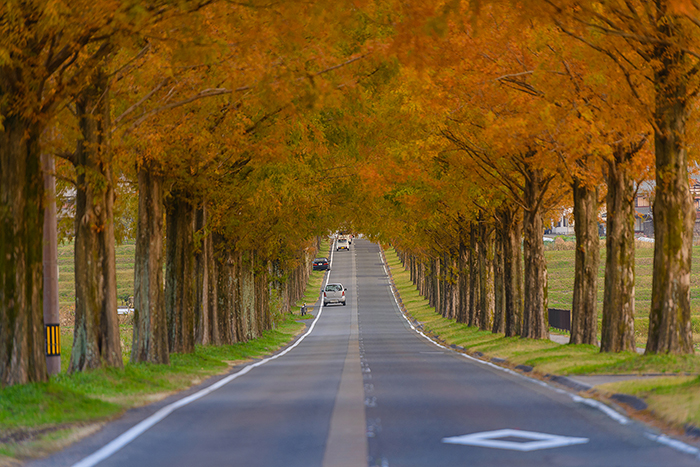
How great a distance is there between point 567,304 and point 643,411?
55327 millimetres

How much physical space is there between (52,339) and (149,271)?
15.6 ft

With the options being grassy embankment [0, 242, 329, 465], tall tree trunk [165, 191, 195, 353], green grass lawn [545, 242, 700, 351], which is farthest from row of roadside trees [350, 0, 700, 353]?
green grass lawn [545, 242, 700, 351]

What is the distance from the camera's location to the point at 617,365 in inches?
752

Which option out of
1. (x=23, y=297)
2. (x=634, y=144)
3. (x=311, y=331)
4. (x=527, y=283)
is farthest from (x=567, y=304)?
(x=23, y=297)

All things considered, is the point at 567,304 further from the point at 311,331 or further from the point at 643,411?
the point at 643,411

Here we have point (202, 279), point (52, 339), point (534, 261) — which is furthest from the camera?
point (534, 261)

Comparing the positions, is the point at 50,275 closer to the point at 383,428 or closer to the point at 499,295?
the point at 383,428

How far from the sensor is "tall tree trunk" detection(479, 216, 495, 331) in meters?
45.5

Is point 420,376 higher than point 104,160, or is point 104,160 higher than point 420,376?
point 104,160

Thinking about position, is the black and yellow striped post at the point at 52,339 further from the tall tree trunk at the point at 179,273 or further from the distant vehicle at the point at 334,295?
the distant vehicle at the point at 334,295

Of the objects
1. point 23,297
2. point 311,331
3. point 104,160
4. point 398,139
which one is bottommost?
point 311,331

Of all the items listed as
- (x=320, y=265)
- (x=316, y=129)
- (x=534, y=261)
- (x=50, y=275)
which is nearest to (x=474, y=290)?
(x=534, y=261)

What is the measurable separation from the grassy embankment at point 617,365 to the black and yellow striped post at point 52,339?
32.4ft

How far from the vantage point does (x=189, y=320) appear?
26891 mm
